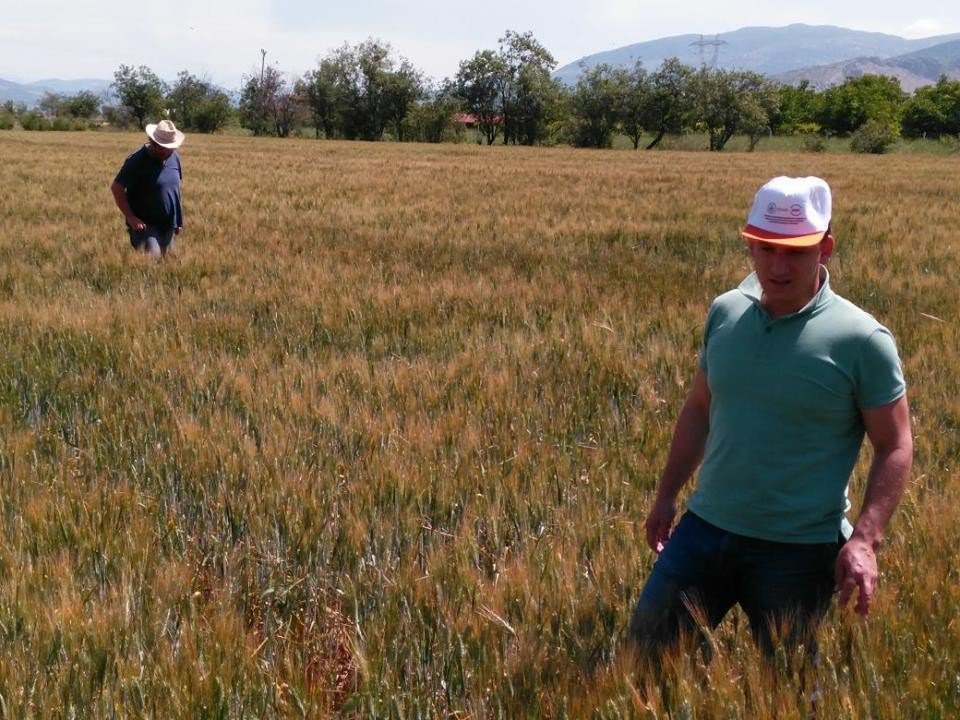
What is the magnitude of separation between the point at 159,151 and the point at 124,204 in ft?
1.66

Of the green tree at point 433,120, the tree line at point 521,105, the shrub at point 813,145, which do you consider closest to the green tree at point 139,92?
the tree line at point 521,105

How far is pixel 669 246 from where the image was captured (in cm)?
994

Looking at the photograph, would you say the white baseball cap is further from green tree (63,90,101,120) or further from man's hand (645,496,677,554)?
green tree (63,90,101,120)

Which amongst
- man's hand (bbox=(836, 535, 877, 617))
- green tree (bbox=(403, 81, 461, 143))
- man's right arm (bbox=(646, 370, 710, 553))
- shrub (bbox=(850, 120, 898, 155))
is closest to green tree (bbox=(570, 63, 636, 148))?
green tree (bbox=(403, 81, 461, 143))

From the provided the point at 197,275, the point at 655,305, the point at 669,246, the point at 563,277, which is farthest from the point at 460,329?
the point at 669,246

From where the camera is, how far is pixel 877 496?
6.77 ft

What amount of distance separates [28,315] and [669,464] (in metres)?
4.63

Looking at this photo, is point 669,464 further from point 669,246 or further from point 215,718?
point 669,246

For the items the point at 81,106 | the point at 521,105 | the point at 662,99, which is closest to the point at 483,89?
the point at 521,105

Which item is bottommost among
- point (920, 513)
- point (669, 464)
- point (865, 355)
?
point (920, 513)

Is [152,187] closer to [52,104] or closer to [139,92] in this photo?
[139,92]

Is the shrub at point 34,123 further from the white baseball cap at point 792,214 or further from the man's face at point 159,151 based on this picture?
the white baseball cap at point 792,214

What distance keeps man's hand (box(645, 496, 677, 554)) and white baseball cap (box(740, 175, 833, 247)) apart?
0.77m

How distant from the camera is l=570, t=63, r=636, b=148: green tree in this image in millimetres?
67750
